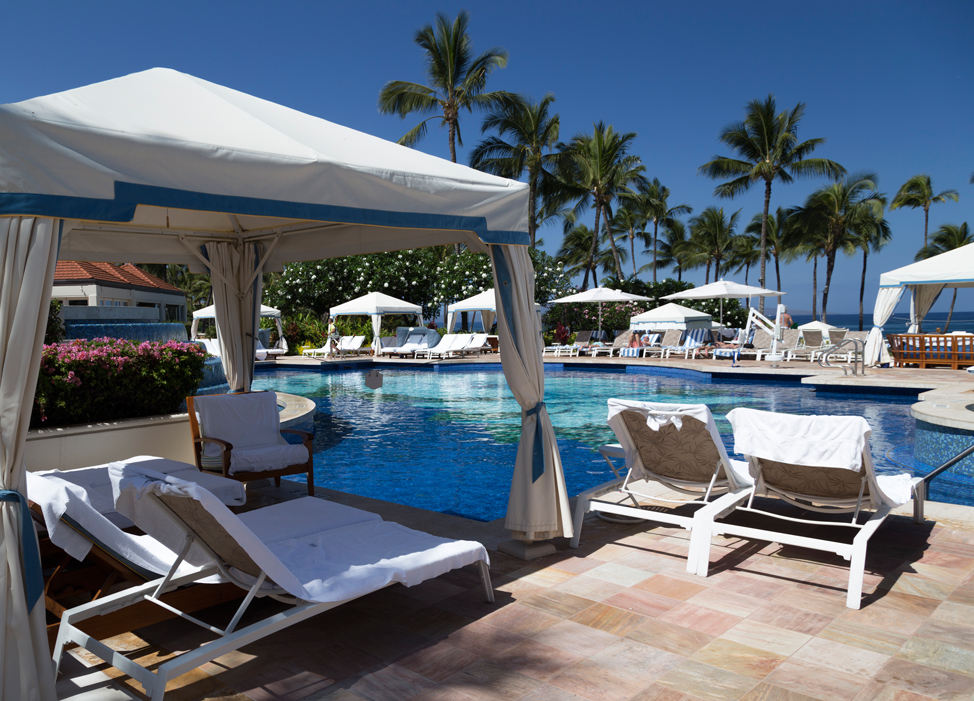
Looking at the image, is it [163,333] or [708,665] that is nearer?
[708,665]

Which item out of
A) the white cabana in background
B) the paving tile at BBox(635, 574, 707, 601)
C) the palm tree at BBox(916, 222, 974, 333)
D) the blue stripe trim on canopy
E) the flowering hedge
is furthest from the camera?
the palm tree at BBox(916, 222, 974, 333)

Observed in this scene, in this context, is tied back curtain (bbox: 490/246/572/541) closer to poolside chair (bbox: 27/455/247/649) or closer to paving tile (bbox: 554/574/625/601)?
paving tile (bbox: 554/574/625/601)

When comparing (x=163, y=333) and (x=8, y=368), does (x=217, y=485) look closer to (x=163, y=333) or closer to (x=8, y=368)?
(x=8, y=368)

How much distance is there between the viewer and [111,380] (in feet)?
19.6

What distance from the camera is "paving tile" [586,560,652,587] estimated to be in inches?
136

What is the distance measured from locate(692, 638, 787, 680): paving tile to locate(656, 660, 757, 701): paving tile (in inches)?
1.6

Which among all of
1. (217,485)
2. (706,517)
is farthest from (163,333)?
(706,517)

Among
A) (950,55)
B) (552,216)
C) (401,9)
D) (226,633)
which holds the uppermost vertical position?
(950,55)

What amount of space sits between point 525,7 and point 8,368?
2542 centimetres

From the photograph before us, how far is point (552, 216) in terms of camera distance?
33156mm

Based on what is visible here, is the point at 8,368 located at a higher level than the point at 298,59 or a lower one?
lower

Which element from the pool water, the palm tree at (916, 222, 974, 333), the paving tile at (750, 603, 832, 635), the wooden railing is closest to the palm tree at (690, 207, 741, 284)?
the palm tree at (916, 222, 974, 333)

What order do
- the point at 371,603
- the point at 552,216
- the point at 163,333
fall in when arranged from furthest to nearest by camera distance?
the point at 552,216 → the point at 163,333 → the point at 371,603

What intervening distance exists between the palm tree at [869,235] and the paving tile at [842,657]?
38.9 metres
